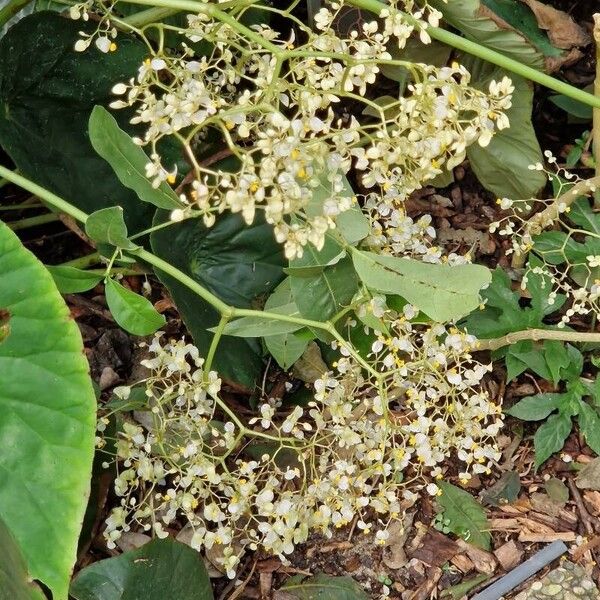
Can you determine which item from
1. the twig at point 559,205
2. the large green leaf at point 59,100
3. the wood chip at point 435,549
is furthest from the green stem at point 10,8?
the wood chip at point 435,549

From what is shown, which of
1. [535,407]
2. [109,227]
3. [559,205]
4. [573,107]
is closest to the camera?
[109,227]

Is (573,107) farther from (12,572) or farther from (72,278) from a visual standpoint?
(12,572)

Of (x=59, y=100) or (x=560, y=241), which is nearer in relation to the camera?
(x=59, y=100)

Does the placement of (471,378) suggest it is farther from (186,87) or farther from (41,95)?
(41,95)

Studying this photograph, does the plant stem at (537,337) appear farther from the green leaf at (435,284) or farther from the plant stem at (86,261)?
the plant stem at (86,261)

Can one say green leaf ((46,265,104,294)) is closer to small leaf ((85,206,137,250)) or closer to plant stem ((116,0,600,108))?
small leaf ((85,206,137,250))

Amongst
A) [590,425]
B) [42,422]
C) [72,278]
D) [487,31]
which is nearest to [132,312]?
[72,278]

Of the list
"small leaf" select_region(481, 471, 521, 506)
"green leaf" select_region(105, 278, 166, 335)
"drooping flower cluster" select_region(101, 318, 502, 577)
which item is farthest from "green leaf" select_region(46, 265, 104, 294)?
"small leaf" select_region(481, 471, 521, 506)

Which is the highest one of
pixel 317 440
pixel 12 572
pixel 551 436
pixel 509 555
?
pixel 12 572
